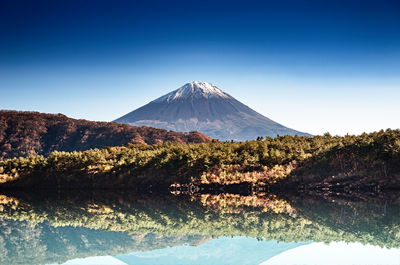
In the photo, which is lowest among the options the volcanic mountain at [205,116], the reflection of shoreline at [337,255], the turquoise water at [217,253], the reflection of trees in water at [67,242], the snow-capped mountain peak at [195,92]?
the reflection of trees in water at [67,242]

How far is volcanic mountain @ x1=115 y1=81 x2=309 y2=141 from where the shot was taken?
451ft

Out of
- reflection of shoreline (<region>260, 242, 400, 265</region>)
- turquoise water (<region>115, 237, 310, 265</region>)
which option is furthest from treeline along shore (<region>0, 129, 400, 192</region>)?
reflection of shoreline (<region>260, 242, 400, 265</region>)

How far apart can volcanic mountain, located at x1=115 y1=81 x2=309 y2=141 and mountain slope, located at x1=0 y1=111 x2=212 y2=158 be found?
8373 centimetres

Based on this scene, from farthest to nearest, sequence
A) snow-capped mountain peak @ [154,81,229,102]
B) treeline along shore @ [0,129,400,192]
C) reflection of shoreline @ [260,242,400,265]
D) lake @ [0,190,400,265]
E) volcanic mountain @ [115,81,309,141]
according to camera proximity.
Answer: snow-capped mountain peak @ [154,81,229,102], volcanic mountain @ [115,81,309,141], treeline along shore @ [0,129,400,192], lake @ [0,190,400,265], reflection of shoreline @ [260,242,400,265]

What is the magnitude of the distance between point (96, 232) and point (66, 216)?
8.05 feet

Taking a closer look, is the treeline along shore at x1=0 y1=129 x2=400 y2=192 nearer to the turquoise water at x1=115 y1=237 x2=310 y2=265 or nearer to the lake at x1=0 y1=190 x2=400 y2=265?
the lake at x1=0 y1=190 x2=400 y2=265

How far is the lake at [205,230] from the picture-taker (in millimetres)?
6008

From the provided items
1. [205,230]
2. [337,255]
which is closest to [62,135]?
[205,230]

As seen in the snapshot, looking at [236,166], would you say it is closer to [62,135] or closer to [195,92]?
[62,135]

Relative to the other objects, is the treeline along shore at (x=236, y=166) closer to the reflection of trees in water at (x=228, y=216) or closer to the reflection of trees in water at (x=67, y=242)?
the reflection of trees in water at (x=228, y=216)

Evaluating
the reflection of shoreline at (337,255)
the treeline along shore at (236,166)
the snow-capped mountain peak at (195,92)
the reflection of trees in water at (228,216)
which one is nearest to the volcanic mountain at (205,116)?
the snow-capped mountain peak at (195,92)

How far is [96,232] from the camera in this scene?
8070mm

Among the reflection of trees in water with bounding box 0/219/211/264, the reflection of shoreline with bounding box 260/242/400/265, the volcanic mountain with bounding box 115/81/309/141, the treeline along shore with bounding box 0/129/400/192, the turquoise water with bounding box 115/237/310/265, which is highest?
the volcanic mountain with bounding box 115/81/309/141

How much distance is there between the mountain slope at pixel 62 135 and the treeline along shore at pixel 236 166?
23.3 m
